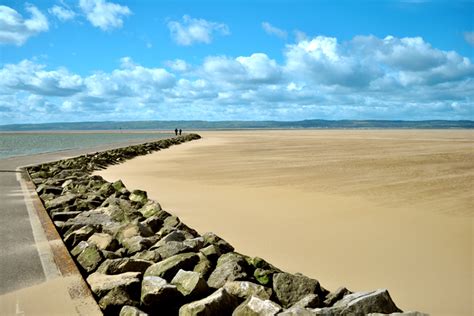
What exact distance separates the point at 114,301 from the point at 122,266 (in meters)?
0.81

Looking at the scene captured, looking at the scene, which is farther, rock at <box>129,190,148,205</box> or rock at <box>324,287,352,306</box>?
rock at <box>129,190,148,205</box>

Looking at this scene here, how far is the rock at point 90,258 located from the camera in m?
5.04

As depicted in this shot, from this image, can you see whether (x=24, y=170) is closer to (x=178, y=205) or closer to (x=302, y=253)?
(x=178, y=205)

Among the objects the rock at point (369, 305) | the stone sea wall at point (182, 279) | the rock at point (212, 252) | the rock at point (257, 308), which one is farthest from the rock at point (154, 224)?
the rock at point (369, 305)

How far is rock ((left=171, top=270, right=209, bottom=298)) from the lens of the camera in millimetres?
4160

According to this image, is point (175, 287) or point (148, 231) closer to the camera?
point (175, 287)

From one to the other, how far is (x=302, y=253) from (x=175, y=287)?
2387mm

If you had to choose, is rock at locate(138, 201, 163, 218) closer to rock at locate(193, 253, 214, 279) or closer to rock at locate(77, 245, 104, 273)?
→ rock at locate(77, 245, 104, 273)

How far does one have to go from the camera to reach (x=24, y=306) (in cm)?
384

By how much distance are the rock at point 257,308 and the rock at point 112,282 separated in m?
1.08

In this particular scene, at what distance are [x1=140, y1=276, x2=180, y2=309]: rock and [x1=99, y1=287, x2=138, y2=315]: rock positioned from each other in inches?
5.2

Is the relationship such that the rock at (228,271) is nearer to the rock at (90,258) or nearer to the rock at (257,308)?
the rock at (257,308)

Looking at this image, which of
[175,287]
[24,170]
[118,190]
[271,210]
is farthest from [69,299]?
[24,170]

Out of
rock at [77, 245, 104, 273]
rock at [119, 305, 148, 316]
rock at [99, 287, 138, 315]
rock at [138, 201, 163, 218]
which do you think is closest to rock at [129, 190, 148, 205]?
rock at [138, 201, 163, 218]
